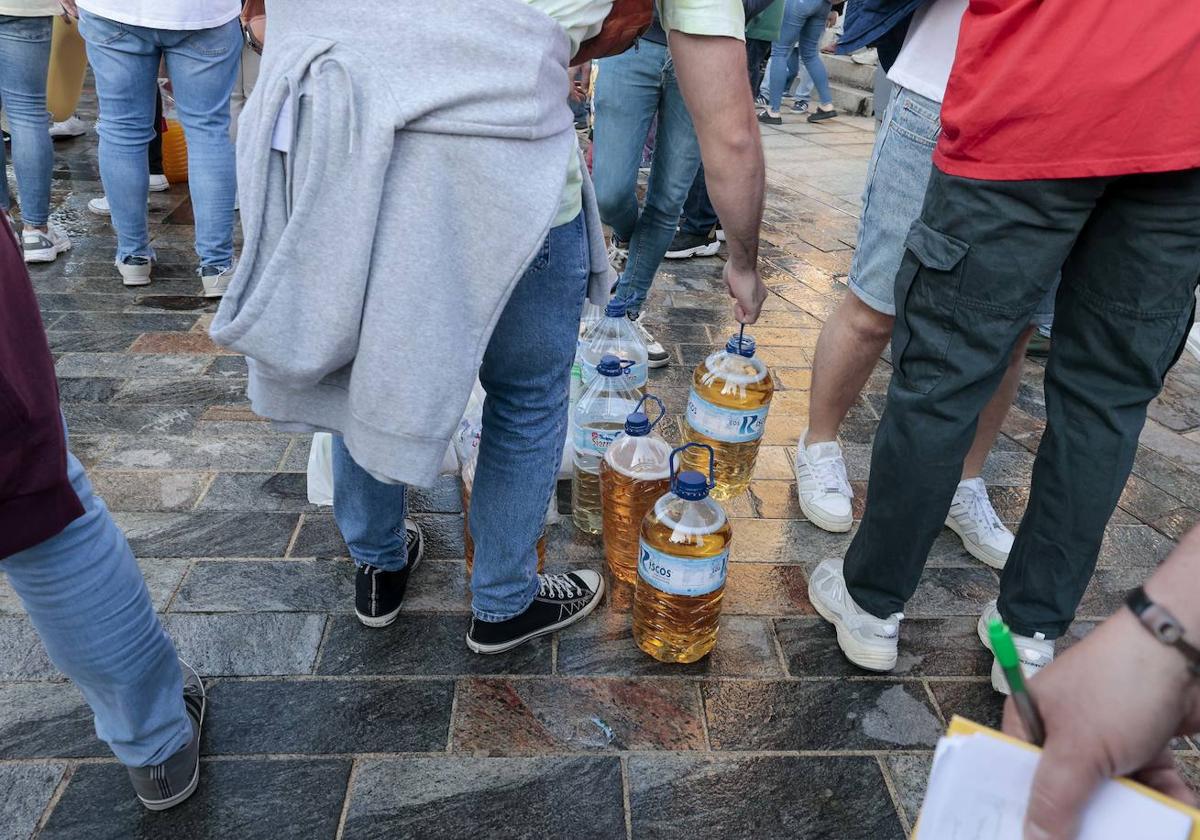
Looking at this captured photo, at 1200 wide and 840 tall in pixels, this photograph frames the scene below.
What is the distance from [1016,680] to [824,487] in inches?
79.8

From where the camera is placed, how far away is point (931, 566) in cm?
254

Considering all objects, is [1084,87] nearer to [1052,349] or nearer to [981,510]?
[1052,349]

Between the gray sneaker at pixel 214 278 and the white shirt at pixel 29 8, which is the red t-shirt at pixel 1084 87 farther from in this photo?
the white shirt at pixel 29 8

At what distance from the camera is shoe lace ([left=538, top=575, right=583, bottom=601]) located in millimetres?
2191

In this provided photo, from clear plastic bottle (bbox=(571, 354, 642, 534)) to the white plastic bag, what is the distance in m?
0.70

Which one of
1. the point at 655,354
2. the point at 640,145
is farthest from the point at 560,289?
the point at 640,145

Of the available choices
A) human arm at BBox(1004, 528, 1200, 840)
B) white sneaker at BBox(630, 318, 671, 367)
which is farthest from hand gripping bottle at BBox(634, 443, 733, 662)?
white sneaker at BBox(630, 318, 671, 367)

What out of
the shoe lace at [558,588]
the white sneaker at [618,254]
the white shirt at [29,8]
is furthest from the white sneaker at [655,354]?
the white shirt at [29,8]

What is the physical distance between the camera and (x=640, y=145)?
3.72 meters

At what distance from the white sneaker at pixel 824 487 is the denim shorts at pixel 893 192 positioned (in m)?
0.61

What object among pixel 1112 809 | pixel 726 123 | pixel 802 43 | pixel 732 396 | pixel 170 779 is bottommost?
pixel 170 779

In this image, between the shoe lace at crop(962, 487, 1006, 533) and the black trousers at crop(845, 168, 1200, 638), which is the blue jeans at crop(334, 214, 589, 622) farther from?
the shoe lace at crop(962, 487, 1006, 533)

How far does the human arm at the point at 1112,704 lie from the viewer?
706mm

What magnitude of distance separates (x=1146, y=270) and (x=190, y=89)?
3.90 m
